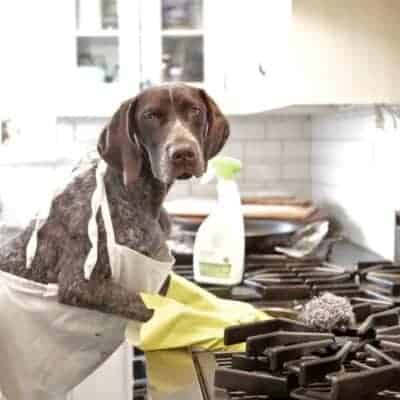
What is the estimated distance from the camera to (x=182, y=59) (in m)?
2.99

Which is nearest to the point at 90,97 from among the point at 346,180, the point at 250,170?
the point at 250,170

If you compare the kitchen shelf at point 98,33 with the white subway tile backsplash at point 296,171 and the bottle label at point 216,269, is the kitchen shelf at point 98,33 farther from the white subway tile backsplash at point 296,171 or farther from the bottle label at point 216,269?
the bottle label at point 216,269

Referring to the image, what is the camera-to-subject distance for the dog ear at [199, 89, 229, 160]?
1.41 metres

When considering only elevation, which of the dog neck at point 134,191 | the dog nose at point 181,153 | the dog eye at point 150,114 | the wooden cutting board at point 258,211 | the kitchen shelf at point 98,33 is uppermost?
the kitchen shelf at point 98,33

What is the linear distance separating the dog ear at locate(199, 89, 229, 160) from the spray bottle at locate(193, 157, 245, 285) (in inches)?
10.8

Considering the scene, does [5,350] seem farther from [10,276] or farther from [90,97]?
[90,97]

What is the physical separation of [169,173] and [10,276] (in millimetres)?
359

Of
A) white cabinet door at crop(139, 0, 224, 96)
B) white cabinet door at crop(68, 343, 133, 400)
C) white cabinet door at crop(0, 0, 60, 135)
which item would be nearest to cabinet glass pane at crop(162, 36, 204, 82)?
white cabinet door at crop(139, 0, 224, 96)

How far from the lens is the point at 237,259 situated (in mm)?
1734

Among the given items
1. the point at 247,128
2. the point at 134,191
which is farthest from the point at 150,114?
the point at 247,128

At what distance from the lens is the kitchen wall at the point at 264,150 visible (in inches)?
124

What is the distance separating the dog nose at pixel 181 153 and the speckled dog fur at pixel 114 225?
16 mm

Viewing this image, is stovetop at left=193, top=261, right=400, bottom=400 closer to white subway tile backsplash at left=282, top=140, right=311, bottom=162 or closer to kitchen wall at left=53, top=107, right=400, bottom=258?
kitchen wall at left=53, top=107, right=400, bottom=258

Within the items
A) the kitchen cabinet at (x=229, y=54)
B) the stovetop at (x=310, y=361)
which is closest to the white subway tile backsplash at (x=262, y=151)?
the kitchen cabinet at (x=229, y=54)
